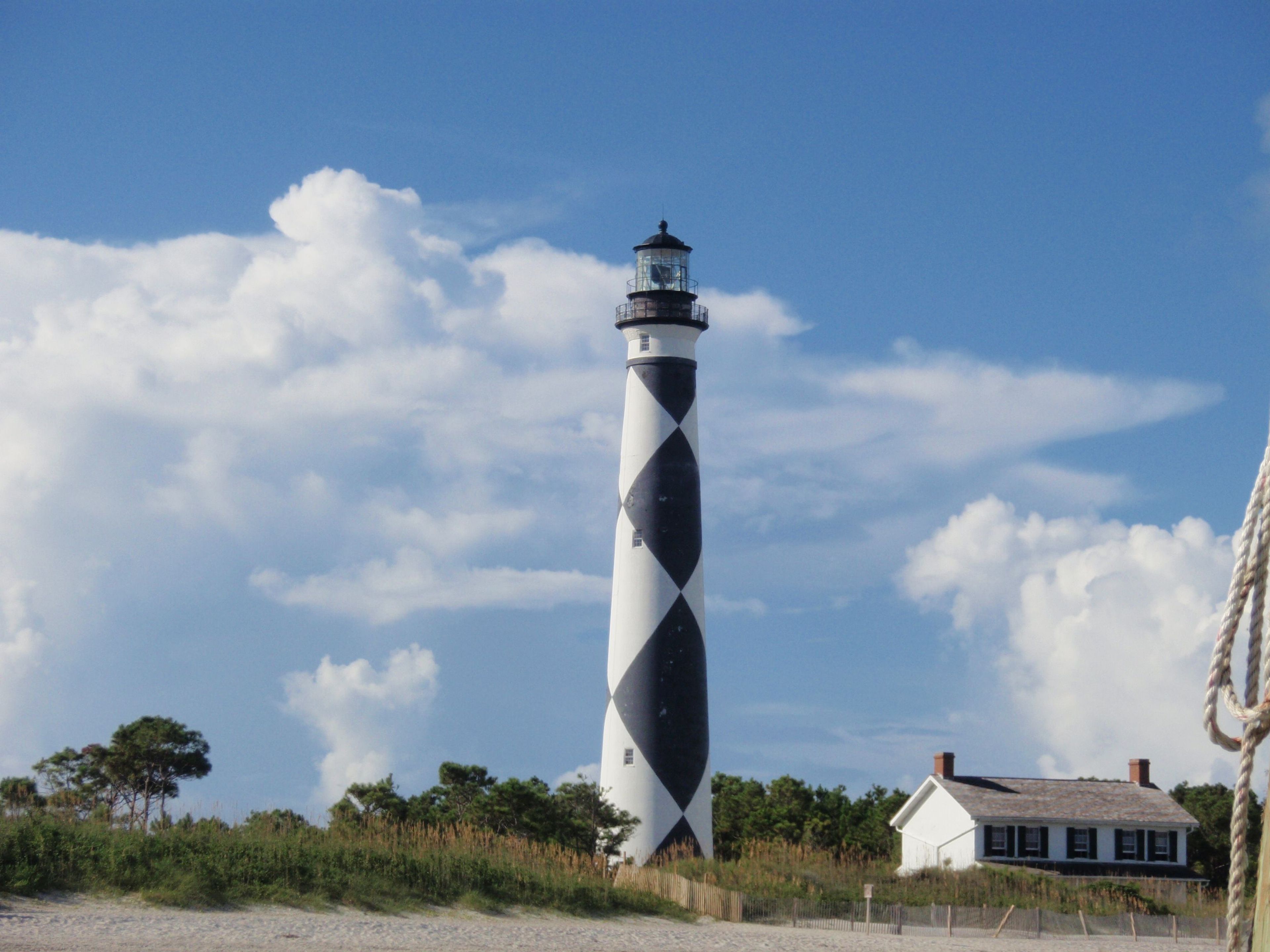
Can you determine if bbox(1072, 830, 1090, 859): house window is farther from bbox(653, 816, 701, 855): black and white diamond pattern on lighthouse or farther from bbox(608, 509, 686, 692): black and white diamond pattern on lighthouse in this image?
bbox(608, 509, 686, 692): black and white diamond pattern on lighthouse

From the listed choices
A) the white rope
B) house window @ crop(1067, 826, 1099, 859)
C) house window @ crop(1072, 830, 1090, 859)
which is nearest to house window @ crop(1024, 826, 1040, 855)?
house window @ crop(1067, 826, 1099, 859)

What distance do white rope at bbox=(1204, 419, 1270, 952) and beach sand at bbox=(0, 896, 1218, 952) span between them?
1329 centimetres

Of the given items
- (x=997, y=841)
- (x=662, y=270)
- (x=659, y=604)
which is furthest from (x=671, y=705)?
(x=997, y=841)

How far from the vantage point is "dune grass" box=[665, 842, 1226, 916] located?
2525cm

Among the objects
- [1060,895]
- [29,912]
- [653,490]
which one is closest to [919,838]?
[1060,895]

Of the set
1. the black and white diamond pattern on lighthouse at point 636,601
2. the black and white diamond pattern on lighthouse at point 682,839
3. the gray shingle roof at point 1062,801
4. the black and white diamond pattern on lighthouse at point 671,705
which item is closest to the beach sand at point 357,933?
the black and white diamond pattern on lighthouse at point 682,839

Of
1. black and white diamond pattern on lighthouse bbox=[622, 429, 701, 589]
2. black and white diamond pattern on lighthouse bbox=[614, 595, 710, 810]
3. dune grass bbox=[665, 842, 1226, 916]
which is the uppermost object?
black and white diamond pattern on lighthouse bbox=[622, 429, 701, 589]

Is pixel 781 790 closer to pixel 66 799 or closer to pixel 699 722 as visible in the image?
pixel 699 722

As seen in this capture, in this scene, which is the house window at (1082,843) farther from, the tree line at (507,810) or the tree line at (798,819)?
the tree line at (507,810)

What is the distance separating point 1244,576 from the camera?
3.83 metres

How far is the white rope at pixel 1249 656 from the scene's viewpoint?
3744mm

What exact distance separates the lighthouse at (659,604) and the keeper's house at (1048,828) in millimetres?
9908

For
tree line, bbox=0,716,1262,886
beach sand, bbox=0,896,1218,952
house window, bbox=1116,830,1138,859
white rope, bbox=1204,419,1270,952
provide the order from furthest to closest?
1. house window, bbox=1116,830,1138,859
2. tree line, bbox=0,716,1262,886
3. beach sand, bbox=0,896,1218,952
4. white rope, bbox=1204,419,1270,952

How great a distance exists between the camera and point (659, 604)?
91.1 ft
